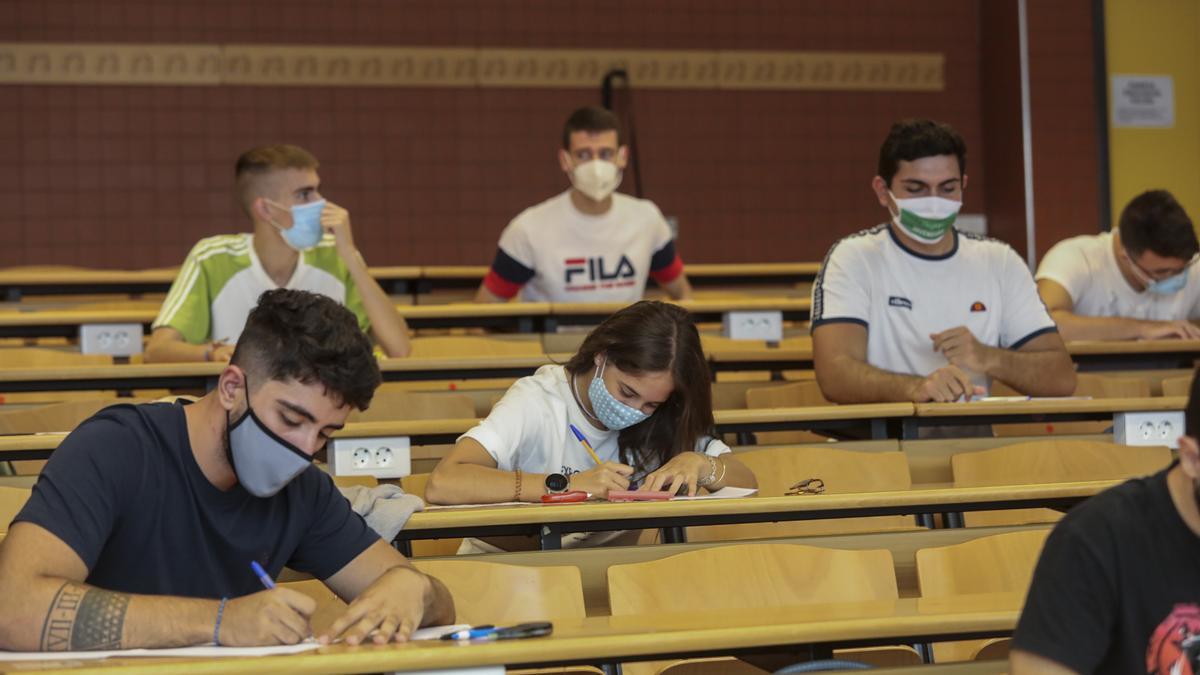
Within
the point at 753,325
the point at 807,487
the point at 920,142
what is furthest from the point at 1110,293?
the point at 807,487

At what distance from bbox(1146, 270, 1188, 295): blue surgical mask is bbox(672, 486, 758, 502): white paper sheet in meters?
2.77

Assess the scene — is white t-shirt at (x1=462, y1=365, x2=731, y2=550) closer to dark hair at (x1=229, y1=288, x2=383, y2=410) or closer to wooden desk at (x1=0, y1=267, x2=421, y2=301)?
dark hair at (x1=229, y1=288, x2=383, y2=410)

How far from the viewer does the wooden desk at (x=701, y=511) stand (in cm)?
258

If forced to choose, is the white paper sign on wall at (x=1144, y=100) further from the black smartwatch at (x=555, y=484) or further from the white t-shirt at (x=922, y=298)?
the black smartwatch at (x=555, y=484)

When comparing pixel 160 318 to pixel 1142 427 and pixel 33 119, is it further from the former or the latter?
pixel 33 119

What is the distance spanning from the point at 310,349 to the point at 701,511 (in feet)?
2.86

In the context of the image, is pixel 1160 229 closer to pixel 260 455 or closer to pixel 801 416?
pixel 801 416

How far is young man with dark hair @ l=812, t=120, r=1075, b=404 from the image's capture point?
405cm

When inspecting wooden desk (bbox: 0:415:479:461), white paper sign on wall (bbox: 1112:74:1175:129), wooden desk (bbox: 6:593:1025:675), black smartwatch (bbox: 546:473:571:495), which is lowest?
wooden desk (bbox: 6:593:1025:675)

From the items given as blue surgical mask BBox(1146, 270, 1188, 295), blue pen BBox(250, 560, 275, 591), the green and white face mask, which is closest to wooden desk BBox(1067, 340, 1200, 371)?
blue surgical mask BBox(1146, 270, 1188, 295)

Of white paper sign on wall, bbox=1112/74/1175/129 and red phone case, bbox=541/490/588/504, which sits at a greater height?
white paper sign on wall, bbox=1112/74/1175/129

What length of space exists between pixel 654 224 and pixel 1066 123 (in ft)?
10.4

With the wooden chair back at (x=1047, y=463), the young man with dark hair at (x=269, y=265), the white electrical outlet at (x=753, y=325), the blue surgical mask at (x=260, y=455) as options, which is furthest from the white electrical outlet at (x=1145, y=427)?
the blue surgical mask at (x=260, y=455)

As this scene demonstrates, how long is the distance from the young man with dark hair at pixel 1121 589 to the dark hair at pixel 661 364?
1.37m
